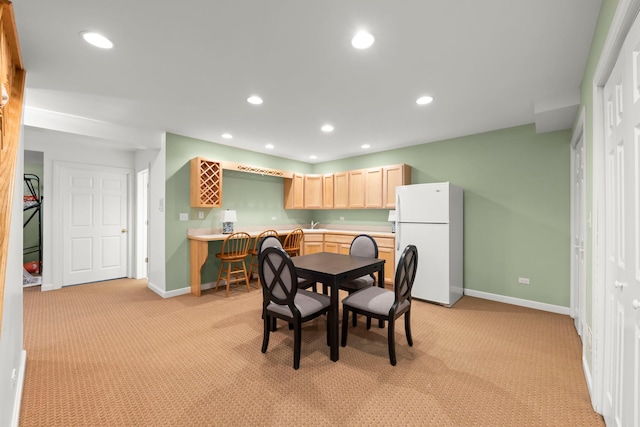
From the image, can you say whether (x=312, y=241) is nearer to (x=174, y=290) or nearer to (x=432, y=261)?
(x=432, y=261)

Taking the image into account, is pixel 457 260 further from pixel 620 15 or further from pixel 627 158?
pixel 620 15

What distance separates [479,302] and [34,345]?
5.14m

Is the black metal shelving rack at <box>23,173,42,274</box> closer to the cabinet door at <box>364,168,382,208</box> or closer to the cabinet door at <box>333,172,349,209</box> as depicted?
the cabinet door at <box>333,172,349,209</box>

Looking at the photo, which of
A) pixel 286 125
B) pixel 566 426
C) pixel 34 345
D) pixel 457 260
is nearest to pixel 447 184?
pixel 457 260

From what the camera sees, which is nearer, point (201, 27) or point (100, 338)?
point (201, 27)

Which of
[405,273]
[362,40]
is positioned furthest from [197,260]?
[362,40]

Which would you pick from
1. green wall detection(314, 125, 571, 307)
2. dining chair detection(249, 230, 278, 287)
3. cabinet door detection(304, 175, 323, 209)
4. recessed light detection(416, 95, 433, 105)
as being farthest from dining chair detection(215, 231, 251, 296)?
green wall detection(314, 125, 571, 307)

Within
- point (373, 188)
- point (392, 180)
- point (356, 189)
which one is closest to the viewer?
point (392, 180)

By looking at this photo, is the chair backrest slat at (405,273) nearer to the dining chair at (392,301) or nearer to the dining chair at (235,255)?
the dining chair at (392,301)

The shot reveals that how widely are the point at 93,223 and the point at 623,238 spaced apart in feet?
21.4

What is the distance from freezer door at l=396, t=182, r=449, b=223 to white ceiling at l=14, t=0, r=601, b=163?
0.88m

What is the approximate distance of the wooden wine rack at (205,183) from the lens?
13.9 ft

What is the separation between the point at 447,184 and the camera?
365 cm

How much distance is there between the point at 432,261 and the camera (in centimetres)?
377
